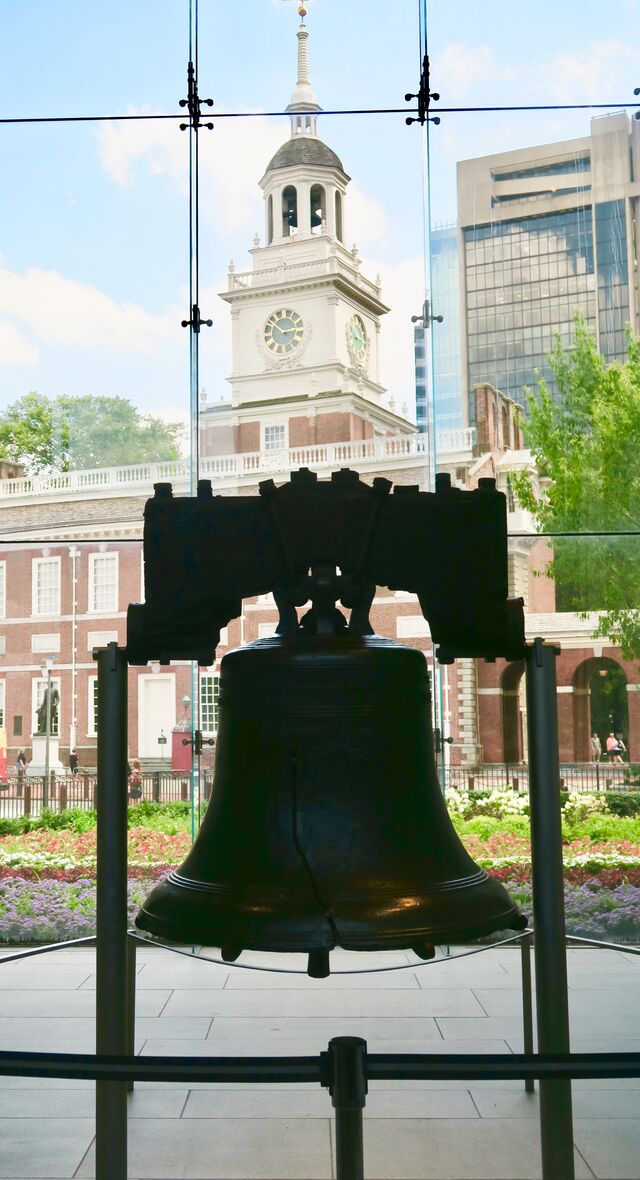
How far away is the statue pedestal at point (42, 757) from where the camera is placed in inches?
298

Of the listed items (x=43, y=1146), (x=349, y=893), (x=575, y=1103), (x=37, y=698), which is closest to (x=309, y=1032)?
(x=575, y=1103)

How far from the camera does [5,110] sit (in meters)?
7.15

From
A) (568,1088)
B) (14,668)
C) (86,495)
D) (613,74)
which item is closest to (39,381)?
(86,495)

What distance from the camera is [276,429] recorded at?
7.51 meters

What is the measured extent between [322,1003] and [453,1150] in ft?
6.20

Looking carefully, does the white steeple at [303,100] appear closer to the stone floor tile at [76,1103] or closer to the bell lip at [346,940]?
the stone floor tile at [76,1103]

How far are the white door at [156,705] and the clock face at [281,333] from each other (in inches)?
89.1

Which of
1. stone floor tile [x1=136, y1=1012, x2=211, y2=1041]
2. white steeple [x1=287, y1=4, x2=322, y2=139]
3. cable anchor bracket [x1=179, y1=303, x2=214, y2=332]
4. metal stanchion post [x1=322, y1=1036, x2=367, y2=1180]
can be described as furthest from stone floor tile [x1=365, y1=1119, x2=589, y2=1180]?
white steeple [x1=287, y1=4, x2=322, y2=139]

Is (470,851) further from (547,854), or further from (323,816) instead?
(323,816)

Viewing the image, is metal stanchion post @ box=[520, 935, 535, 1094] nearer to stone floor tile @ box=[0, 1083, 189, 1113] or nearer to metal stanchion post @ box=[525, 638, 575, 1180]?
stone floor tile @ box=[0, 1083, 189, 1113]

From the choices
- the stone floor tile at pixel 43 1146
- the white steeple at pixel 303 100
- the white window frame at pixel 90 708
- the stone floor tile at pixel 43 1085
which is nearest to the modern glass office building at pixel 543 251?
the white steeple at pixel 303 100

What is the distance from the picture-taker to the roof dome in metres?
7.29

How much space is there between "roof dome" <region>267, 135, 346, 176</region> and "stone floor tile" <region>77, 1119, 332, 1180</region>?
5701mm

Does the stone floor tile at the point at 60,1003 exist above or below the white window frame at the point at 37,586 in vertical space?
below
